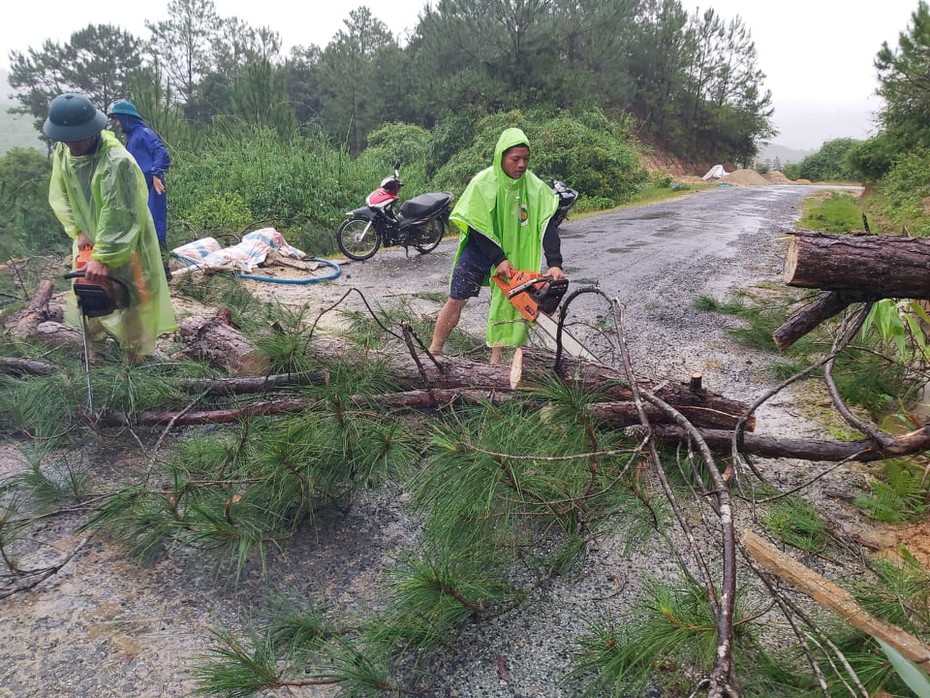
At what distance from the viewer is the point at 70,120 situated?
114 inches

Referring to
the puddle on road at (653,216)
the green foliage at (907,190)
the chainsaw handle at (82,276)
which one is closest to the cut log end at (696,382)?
the chainsaw handle at (82,276)

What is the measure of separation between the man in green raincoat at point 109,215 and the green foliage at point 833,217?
8.75 metres

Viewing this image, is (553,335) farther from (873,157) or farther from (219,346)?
(873,157)

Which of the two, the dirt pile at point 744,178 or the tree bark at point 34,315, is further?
the dirt pile at point 744,178

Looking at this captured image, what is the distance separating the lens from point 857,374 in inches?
124

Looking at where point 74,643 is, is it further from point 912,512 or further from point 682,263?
point 682,263

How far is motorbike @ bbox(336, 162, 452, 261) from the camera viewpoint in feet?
24.5

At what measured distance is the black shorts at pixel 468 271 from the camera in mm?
3271

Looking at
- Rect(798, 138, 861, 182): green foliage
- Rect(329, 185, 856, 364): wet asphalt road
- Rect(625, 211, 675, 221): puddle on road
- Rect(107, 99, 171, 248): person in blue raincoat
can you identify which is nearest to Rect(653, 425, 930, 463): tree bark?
Rect(329, 185, 856, 364): wet asphalt road

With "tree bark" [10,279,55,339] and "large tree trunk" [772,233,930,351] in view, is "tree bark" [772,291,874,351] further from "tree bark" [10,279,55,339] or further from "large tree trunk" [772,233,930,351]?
"tree bark" [10,279,55,339]

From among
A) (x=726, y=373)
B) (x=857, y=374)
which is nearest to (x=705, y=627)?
(x=857, y=374)

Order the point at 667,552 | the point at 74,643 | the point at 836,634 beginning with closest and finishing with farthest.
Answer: the point at 836,634
the point at 74,643
the point at 667,552

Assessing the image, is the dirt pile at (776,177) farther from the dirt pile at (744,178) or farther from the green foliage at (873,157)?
the green foliage at (873,157)

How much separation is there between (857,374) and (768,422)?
0.57m
